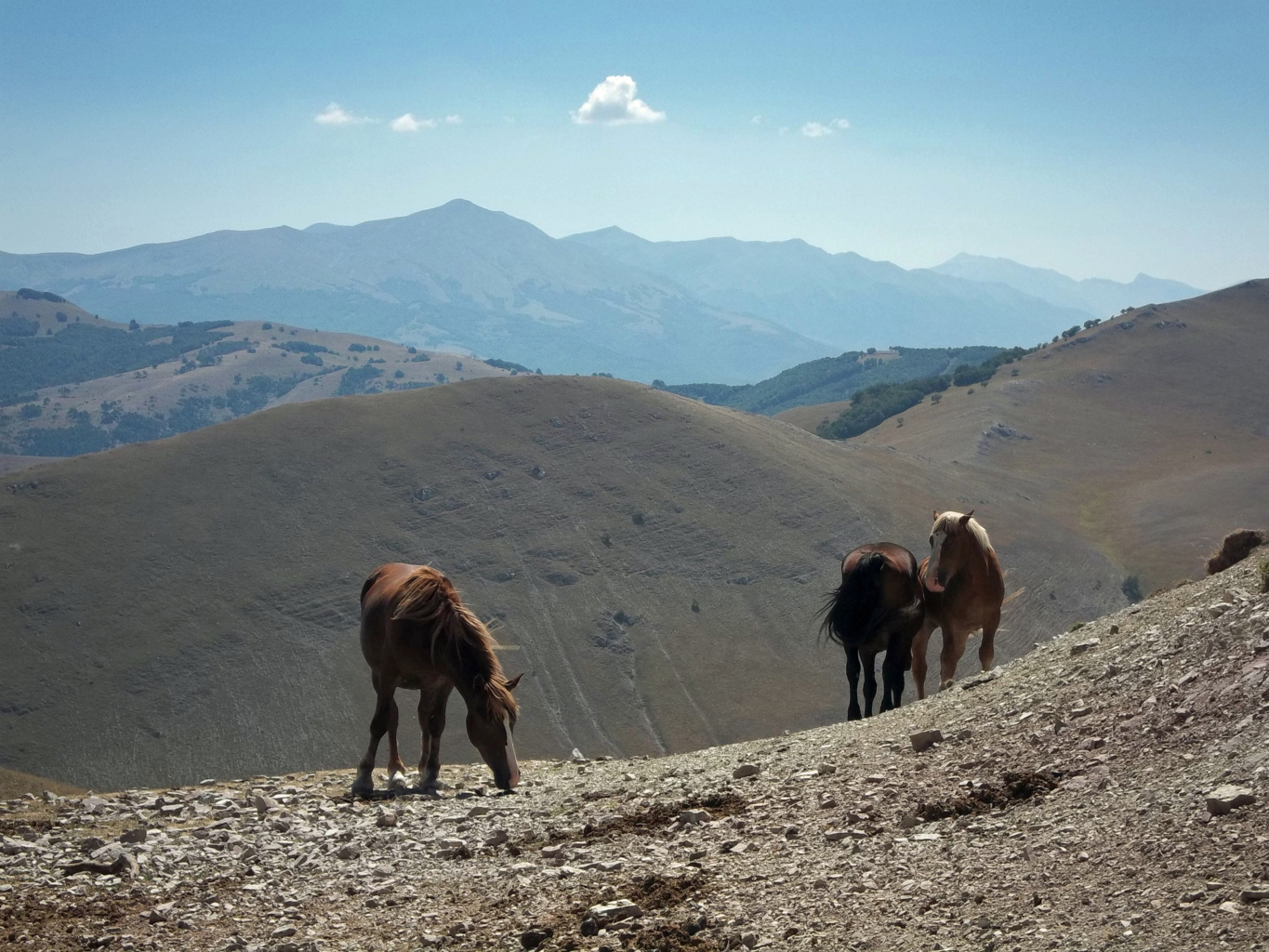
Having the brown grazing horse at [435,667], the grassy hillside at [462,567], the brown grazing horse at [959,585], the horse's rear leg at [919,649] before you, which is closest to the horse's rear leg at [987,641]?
Answer: the brown grazing horse at [959,585]

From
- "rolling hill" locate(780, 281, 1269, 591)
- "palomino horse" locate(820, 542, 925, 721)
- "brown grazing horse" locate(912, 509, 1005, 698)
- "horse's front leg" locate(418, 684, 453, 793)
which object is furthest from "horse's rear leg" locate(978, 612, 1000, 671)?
"rolling hill" locate(780, 281, 1269, 591)

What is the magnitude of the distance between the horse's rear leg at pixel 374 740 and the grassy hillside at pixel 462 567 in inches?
1960

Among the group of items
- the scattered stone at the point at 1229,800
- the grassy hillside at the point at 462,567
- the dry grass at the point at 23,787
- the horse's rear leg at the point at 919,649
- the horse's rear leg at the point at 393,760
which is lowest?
the grassy hillside at the point at 462,567

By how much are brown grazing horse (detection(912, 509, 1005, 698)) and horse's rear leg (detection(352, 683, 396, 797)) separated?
264 inches

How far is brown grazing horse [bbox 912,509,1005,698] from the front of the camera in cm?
1398

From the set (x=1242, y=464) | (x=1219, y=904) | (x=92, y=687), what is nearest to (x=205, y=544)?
(x=92, y=687)

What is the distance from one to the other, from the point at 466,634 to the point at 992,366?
6713 inches

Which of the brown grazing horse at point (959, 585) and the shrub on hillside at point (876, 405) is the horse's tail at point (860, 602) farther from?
the shrub on hillside at point (876, 405)

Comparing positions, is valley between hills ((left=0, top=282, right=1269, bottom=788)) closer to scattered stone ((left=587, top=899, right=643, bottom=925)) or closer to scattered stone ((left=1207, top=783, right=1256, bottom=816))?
scattered stone ((left=587, top=899, right=643, bottom=925))

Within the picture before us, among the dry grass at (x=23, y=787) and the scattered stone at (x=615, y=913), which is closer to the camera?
the scattered stone at (x=615, y=913)

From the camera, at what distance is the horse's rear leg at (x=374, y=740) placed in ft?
38.2

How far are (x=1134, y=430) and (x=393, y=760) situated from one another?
137659mm

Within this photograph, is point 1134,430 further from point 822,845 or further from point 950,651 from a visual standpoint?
point 822,845

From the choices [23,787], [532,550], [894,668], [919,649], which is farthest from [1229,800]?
[532,550]
